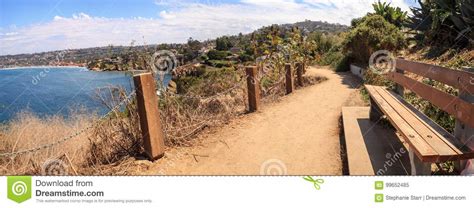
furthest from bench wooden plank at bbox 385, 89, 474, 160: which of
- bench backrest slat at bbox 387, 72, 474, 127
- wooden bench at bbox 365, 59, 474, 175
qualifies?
bench backrest slat at bbox 387, 72, 474, 127

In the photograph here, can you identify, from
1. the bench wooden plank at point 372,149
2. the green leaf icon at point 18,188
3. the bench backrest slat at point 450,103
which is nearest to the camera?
the bench backrest slat at point 450,103

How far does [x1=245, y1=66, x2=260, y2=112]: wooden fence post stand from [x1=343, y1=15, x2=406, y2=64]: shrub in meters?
8.46

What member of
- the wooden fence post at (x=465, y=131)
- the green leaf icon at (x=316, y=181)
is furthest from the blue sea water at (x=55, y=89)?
the wooden fence post at (x=465, y=131)

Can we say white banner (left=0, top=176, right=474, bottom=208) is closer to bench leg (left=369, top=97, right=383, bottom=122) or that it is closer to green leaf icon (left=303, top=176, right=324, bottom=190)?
green leaf icon (left=303, top=176, right=324, bottom=190)

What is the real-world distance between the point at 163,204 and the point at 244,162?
1581 millimetres

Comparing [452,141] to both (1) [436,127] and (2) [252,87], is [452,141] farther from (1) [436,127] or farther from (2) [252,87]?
(2) [252,87]

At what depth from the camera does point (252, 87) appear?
271 inches

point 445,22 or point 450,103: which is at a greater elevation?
point 445,22

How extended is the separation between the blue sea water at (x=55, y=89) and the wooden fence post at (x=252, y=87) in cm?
171

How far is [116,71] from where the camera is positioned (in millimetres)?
5070

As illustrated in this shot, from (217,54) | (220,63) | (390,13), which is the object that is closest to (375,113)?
(220,63)

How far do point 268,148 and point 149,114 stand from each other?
1629 mm

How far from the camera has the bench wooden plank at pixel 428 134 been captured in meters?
2.65

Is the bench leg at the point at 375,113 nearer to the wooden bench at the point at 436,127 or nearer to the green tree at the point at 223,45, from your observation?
the wooden bench at the point at 436,127
